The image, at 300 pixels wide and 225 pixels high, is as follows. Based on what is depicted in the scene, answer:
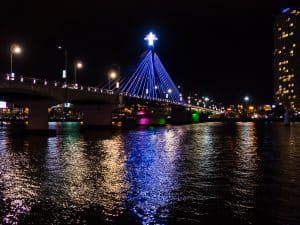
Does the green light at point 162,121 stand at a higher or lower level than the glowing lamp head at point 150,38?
lower

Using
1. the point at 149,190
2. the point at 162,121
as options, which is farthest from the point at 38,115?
the point at 162,121

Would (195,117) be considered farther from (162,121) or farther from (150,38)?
(150,38)

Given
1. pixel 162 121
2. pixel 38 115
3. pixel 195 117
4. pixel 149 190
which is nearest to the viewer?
pixel 149 190

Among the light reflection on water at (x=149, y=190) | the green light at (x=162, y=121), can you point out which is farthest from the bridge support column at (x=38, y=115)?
the green light at (x=162, y=121)

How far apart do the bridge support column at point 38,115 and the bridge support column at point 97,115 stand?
27.3m

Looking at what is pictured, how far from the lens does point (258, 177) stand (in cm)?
2572

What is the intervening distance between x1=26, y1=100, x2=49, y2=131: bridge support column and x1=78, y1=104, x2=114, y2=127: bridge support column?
27277 millimetres

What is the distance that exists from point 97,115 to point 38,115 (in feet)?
95.0

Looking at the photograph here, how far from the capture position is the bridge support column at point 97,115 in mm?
98938

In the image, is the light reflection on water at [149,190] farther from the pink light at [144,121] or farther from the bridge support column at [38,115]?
the pink light at [144,121]

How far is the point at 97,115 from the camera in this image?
99.9 meters

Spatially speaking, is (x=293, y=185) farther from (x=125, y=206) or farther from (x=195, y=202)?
(x=125, y=206)

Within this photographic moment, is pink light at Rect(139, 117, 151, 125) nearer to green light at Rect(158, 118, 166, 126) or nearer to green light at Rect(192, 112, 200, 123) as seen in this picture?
green light at Rect(158, 118, 166, 126)

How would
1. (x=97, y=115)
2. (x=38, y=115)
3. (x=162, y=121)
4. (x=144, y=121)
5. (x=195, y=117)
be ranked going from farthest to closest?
1. (x=195, y=117)
2. (x=144, y=121)
3. (x=162, y=121)
4. (x=97, y=115)
5. (x=38, y=115)
